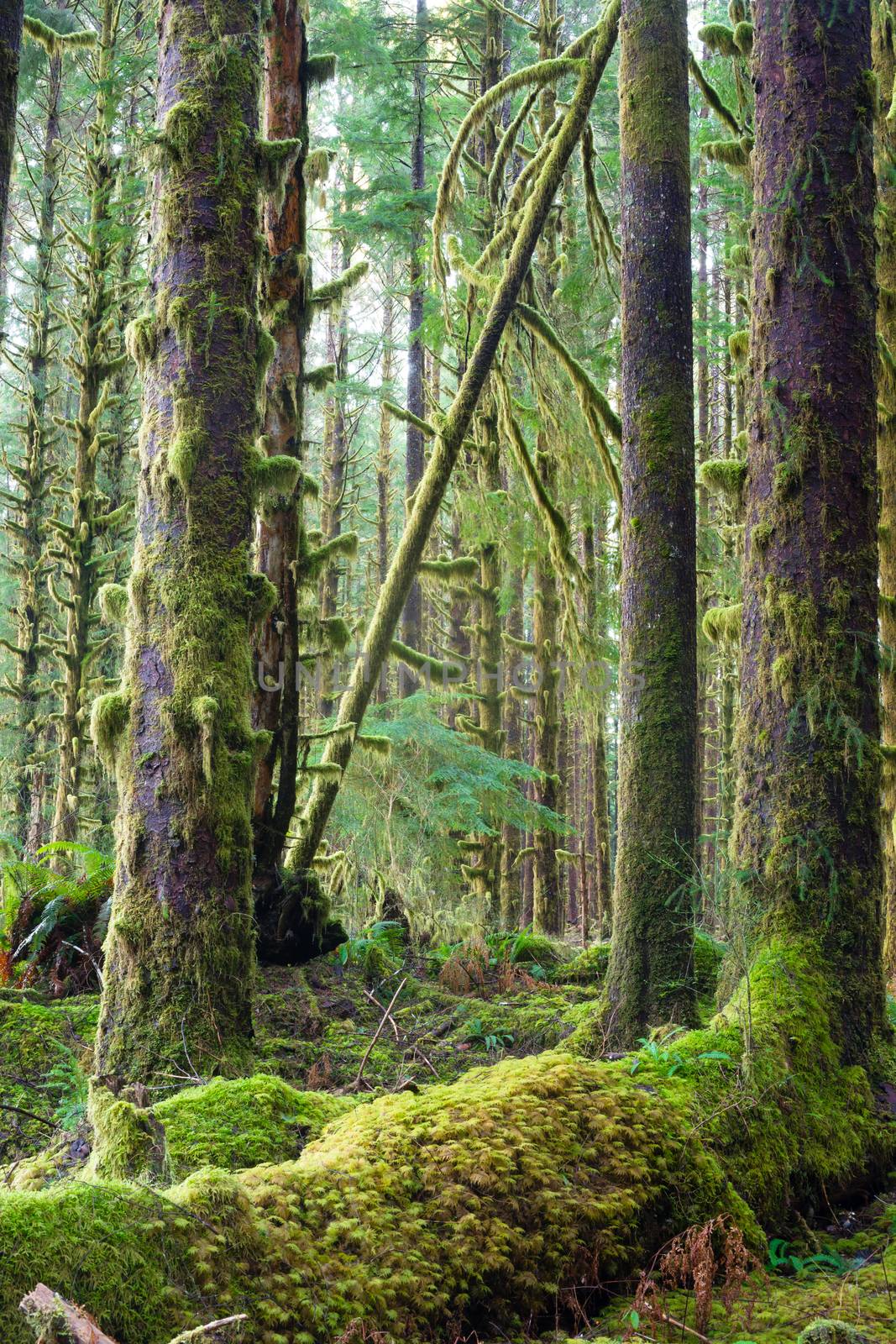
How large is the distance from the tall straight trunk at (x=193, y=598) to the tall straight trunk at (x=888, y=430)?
16.7 feet

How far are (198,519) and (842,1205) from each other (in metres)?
4.30

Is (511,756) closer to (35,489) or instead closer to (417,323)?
(417,323)

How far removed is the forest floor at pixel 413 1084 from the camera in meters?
2.69

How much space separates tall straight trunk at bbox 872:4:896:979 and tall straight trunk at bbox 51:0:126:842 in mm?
8471

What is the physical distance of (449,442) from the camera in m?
7.91

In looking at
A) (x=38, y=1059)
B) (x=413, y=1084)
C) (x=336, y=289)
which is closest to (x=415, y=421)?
(x=336, y=289)

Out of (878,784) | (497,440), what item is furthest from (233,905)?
(497,440)

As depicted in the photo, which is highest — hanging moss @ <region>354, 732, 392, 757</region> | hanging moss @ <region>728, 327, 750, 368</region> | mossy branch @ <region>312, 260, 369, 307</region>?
mossy branch @ <region>312, 260, 369, 307</region>

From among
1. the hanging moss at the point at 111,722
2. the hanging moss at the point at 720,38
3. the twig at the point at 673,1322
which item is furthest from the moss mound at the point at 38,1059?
the hanging moss at the point at 720,38

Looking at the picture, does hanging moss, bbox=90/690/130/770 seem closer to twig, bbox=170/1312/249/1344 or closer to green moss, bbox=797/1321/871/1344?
twig, bbox=170/1312/249/1344

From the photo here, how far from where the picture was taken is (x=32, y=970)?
6879 millimetres

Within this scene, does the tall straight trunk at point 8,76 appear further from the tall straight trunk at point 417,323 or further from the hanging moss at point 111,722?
the tall straight trunk at point 417,323

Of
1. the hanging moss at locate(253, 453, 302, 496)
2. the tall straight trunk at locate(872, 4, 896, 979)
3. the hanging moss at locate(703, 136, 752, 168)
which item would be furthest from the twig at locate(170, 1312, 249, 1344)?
the hanging moss at locate(703, 136, 752, 168)

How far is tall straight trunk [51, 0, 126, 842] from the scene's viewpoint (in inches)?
461
